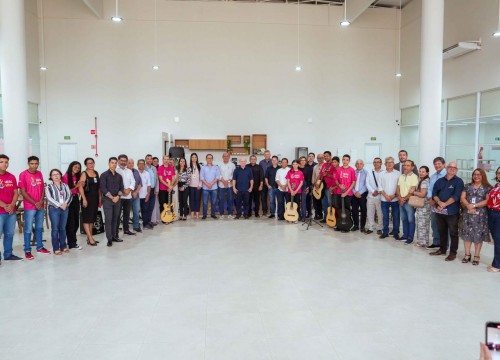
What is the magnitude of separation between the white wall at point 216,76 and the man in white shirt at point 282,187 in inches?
161

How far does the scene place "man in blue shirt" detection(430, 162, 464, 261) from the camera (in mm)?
Answer: 5457

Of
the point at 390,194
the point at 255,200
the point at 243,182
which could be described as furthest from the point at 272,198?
the point at 390,194

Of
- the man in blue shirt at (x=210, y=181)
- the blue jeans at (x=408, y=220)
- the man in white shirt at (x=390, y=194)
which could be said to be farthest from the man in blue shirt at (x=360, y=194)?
the man in blue shirt at (x=210, y=181)

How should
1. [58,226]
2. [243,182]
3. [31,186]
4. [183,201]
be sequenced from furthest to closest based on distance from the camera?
[243,182]
[183,201]
[58,226]
[31,186]

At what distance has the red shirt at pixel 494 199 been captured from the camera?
16.1ft

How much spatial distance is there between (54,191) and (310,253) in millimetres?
4096

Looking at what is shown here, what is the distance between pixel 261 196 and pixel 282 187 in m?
0.92

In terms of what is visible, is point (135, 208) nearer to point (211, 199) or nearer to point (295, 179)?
point (211, 199)

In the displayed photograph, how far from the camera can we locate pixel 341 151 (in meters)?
13.0

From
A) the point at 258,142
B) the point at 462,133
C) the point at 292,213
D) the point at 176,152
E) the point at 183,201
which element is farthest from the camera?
the point at 258,142

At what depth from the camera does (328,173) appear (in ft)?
27.1

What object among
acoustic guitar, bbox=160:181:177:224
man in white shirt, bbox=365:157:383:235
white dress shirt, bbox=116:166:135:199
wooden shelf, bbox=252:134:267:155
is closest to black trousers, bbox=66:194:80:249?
white dress shirt, bbox=116:166:135:199

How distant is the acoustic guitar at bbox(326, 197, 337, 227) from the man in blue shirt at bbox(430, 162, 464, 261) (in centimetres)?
229

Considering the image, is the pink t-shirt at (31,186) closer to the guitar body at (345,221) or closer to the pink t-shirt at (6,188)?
the pink t-shirt at (6,188)
